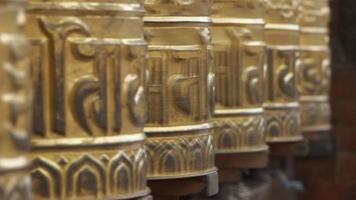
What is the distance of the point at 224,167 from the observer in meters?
3.16

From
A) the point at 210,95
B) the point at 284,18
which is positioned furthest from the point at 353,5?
the point at 210,95

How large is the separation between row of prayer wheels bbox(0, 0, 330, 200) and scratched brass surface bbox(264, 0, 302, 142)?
35 cm

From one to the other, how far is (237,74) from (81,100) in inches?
45.4

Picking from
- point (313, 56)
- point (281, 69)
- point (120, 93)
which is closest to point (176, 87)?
point (120, 93)

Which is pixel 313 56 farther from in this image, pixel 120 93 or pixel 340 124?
pixel 120 93

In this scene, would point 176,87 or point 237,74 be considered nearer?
point 176,87

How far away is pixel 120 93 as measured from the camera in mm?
2016

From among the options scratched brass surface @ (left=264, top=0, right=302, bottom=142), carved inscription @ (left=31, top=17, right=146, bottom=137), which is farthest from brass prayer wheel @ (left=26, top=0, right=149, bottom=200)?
scratched brass surface @ (left=264, top=0, right=302, bottom=142)

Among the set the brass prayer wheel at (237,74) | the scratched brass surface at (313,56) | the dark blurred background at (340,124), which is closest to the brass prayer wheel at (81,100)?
the brass prayer wheel at (237,74)

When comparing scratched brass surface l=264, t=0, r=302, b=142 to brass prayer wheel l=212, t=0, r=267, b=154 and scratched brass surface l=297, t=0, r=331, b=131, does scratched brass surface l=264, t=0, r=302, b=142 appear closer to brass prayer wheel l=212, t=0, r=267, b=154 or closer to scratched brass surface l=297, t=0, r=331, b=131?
brass prayer wheel l=212, t=0, r=267, b=154

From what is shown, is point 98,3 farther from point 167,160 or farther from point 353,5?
point 353,5

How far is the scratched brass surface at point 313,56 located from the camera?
4.30 m

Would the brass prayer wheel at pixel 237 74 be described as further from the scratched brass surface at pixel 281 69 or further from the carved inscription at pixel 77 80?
the carved inscription at pixel 77 80

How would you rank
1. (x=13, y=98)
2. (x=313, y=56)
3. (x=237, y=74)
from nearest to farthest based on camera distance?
1. (x=13, y=98)
2. (x=237, y=74)
3. (x=313, y=56)
